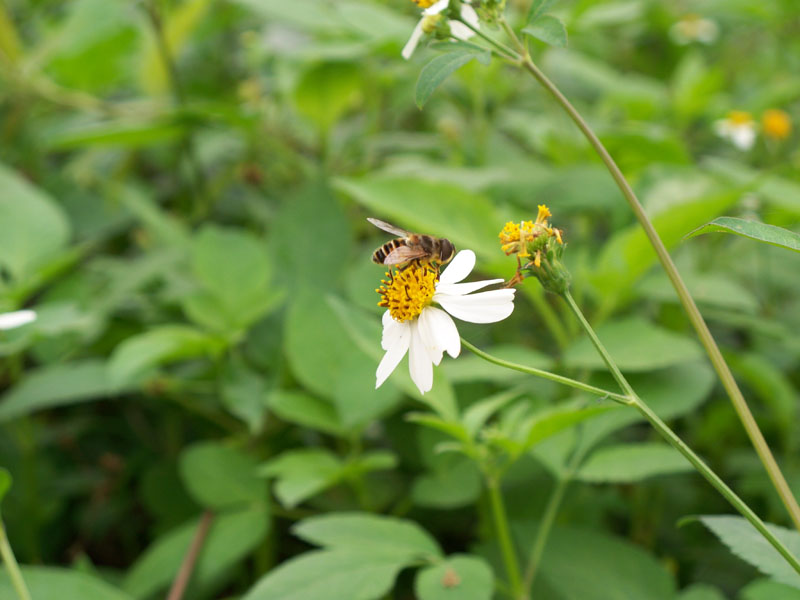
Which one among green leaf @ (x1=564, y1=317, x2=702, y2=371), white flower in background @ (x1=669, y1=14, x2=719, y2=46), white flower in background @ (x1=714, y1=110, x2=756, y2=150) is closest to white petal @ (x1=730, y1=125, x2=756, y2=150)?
white flower in background @ (x1=714, y1=110, x2=756, y2=150)

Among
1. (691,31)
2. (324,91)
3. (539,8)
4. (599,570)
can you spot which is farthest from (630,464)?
(691,31)

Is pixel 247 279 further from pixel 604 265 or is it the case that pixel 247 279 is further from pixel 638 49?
pixel 638 49

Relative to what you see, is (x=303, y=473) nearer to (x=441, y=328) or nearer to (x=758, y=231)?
(x=441, y=328)

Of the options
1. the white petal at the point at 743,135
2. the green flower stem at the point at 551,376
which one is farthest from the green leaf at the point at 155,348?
the white petal at the point at 743,135

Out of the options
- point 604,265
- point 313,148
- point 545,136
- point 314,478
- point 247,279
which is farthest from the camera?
point 313,148

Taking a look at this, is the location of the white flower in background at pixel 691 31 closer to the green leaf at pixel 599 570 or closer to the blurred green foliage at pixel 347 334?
the blurred green foliage at pixel 347 334

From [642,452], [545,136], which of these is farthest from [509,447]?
[545,136]

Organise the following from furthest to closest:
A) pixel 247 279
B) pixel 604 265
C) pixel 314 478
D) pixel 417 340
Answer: pixel 247 279, pixel 604 265, pixel 314 478, pixel 417 340
